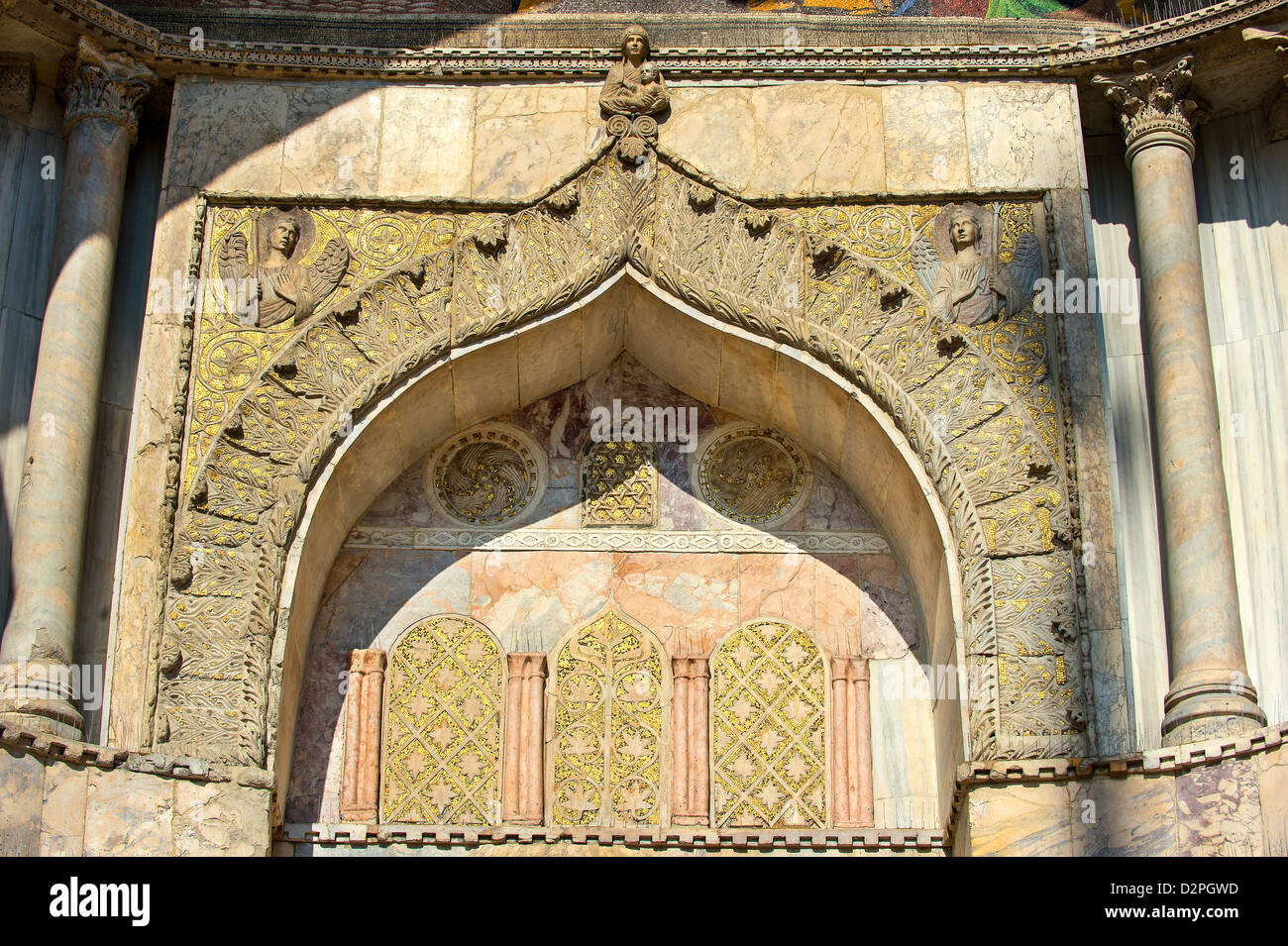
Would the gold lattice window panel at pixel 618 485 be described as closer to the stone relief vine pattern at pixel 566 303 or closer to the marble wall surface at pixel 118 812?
the stone relief vine pattern at pixel 566 303

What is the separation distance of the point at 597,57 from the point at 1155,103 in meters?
3.45

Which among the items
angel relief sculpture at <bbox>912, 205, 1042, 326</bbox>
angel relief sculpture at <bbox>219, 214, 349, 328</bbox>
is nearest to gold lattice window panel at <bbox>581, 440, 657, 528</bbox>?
angel relief sculpture at <bbox>219, 214, 349, 328</bbox>

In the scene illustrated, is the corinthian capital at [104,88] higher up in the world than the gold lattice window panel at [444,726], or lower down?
higher up

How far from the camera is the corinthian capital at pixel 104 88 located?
1389 cm

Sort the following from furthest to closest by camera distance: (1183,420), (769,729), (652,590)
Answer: (652,590) < (769,729) < (1183,420)

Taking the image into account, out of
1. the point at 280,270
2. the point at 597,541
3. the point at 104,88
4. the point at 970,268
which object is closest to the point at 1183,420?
the point at 970,268

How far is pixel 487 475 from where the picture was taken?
14195 millimetres

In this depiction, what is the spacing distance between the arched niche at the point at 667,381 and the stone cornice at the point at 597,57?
1561 mm

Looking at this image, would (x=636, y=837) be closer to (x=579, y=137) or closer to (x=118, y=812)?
(x=118, y=812)

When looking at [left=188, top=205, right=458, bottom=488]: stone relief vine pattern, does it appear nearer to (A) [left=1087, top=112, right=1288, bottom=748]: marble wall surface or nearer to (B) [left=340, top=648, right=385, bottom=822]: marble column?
(B) [left=340, top=648, right=385, bottom=822]: marble column

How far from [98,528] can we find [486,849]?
9.61 feet

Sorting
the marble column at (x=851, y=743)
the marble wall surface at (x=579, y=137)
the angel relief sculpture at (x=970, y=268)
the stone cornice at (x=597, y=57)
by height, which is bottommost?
the marble column at (x=851, y=743)

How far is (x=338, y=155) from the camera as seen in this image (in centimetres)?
1406

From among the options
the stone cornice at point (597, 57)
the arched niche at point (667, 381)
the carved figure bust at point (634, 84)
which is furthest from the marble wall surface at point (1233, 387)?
the carved figure bust at point (634, 84)
